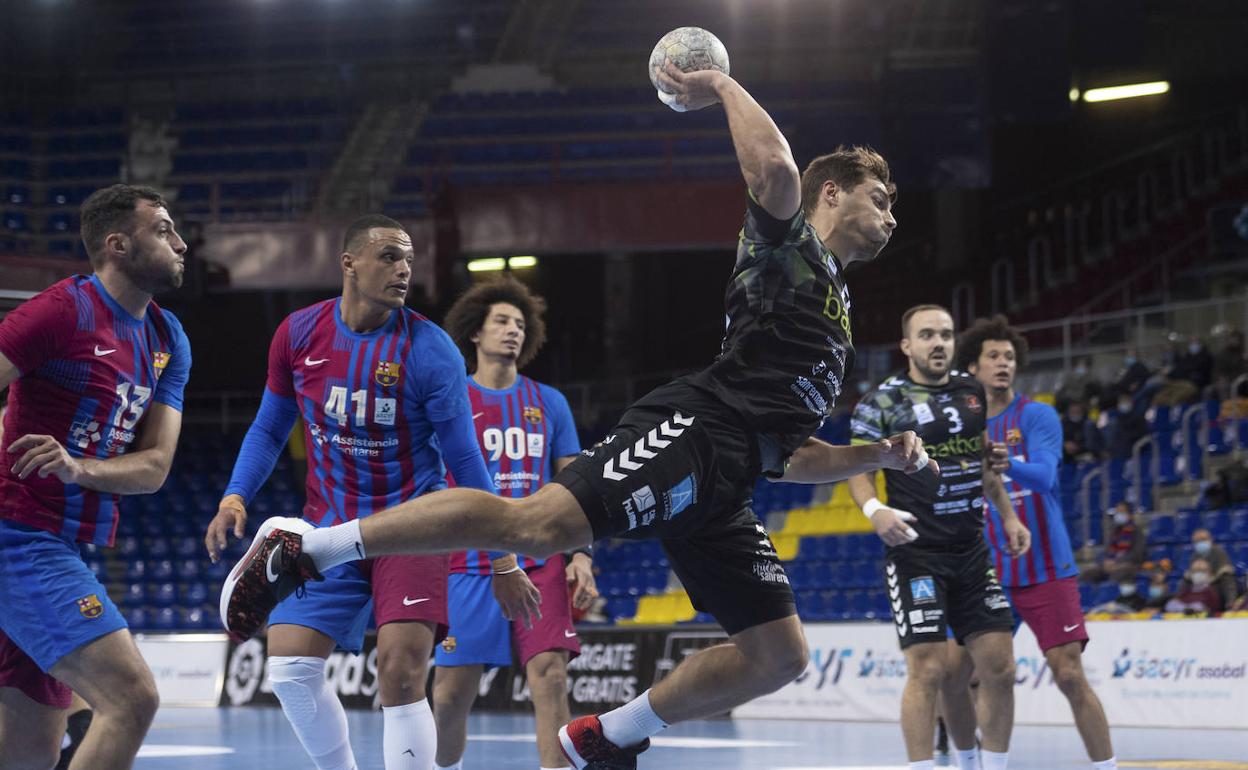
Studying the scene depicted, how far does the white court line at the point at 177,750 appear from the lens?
1128 cm

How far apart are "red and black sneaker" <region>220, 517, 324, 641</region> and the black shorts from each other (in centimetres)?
403

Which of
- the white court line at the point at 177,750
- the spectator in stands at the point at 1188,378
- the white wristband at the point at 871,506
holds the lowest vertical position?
the white court line at the point at 177,750

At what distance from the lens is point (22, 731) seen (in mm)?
5254

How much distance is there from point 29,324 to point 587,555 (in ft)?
11.7

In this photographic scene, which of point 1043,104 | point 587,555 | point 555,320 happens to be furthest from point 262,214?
point 587,555

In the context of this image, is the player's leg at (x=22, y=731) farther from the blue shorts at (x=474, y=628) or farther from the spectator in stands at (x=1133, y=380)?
the spectator in stands at (x=1133, y=380)

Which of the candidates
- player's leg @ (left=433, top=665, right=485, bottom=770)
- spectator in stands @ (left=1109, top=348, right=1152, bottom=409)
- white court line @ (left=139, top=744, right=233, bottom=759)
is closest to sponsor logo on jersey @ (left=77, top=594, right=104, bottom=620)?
player's leg @ (left=433, top=665, right=485, bottom=770)

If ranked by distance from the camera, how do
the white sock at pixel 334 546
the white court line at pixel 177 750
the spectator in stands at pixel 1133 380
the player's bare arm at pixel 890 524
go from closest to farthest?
the white sock at pixel 334 546 → the player's bare arm at pixel 890 524 → the white court line at pixel 177 750 → the spectator in stands at pixel 1133 380

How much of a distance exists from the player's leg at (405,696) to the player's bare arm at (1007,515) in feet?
12.1

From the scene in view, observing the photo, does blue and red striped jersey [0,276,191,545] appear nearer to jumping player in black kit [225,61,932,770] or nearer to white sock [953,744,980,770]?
jumping player in black kit [225,61,932,770]

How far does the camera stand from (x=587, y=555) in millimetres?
8070

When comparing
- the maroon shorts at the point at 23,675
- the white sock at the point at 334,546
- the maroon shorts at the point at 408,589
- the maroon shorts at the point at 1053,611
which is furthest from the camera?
the maroon shorts at the point at 1053,611

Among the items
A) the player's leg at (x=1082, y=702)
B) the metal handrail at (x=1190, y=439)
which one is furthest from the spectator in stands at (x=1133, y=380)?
the player's leg at (x=1082, y=702)

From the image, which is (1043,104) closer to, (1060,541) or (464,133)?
(464,133)
